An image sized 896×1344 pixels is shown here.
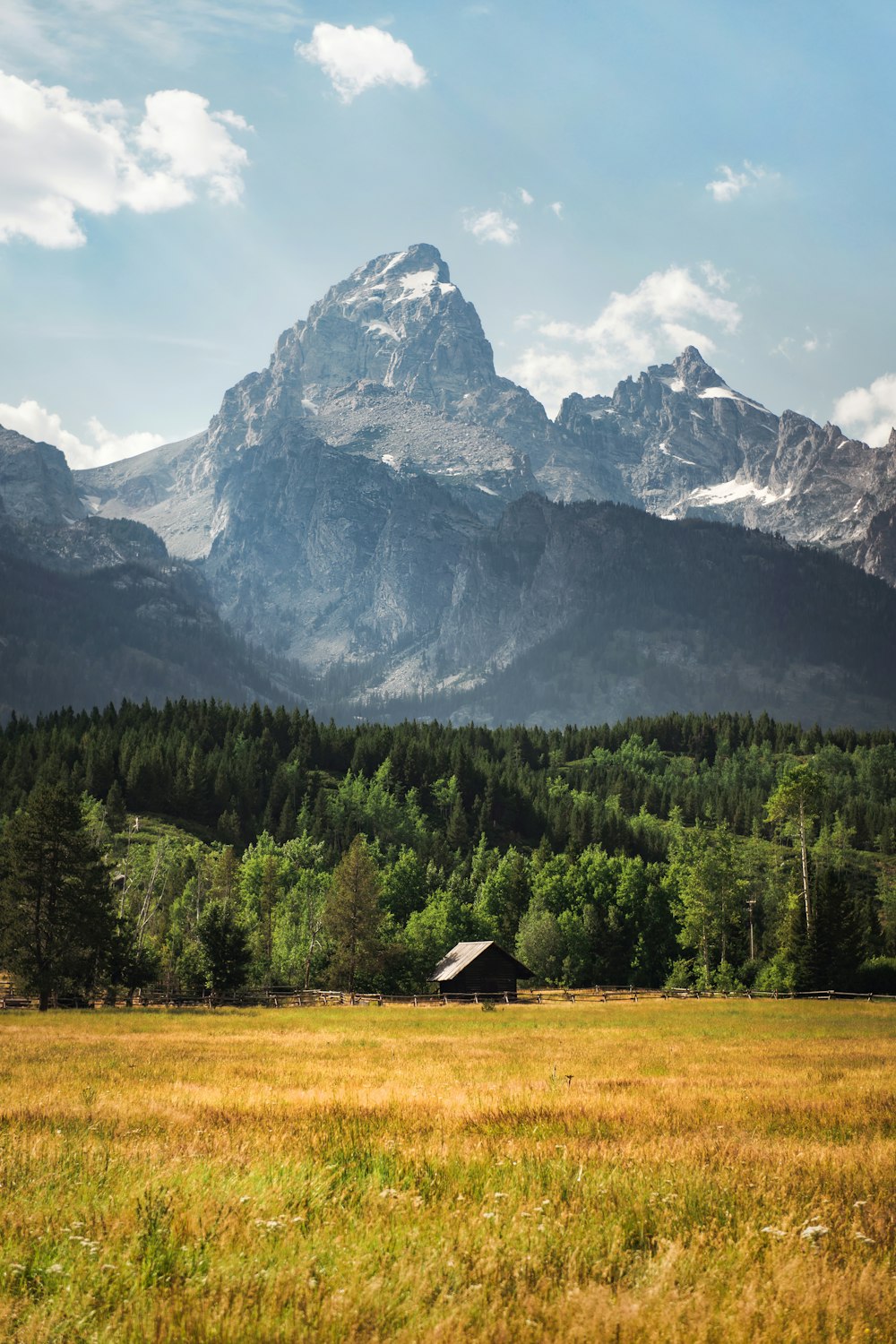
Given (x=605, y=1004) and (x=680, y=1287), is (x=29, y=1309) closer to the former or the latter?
(x=680, y=1287)

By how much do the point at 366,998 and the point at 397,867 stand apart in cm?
3875

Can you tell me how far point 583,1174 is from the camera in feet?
32.2

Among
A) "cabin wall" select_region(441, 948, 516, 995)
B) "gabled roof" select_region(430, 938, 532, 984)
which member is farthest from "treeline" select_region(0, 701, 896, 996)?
"cabin wall" select_region(441, 948, 516, 995)

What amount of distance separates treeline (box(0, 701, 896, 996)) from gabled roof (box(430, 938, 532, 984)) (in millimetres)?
3361

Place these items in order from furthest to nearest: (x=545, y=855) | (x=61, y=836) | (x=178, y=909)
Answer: (x=545, y=855)
(x=178, y=909)
(x=61, y=836)

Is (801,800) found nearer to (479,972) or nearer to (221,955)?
(479,972)

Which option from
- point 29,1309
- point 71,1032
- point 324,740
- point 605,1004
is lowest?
point 605,1004

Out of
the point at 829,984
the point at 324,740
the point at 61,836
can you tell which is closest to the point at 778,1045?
the point at 61,836

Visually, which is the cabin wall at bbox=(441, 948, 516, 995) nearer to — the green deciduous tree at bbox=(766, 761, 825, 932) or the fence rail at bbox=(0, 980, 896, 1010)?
the fence rail at bbox=(0, 980, 896, 1010)

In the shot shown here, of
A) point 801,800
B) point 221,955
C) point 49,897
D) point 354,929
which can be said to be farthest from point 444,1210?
point 354,929

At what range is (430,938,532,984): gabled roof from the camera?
79.8 metres

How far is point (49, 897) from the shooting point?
50.0 m

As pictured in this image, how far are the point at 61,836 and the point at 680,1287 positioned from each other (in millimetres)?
48689

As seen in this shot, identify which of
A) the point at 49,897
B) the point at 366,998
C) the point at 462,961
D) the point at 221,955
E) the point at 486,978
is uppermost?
the point at 49,897
